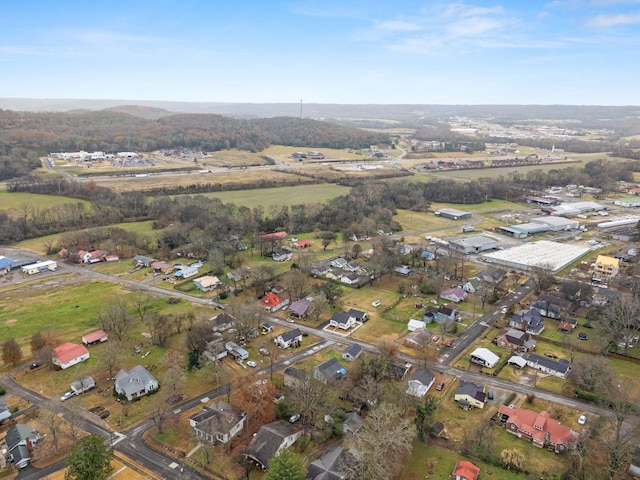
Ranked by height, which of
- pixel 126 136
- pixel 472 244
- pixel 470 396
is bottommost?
pixel 470 396

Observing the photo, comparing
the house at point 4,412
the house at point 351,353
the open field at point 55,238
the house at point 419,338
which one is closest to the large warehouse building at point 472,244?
the house at point 419,338

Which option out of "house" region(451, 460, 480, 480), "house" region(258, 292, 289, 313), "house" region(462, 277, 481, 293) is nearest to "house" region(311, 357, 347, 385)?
"house" region(451, 460, 480, 480)

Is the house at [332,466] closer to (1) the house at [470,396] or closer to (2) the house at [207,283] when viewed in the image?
(1) the house at [470,396]

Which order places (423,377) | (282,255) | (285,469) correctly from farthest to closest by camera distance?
(282,255)
(423,377)
(285,469)

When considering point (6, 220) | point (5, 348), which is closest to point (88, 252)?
point (6, 220)

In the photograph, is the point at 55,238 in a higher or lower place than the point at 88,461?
lower

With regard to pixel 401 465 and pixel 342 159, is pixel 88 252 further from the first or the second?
pixel 342 159

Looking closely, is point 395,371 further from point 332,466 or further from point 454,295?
point 454,295

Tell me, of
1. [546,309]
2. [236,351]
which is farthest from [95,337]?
[546,309]
